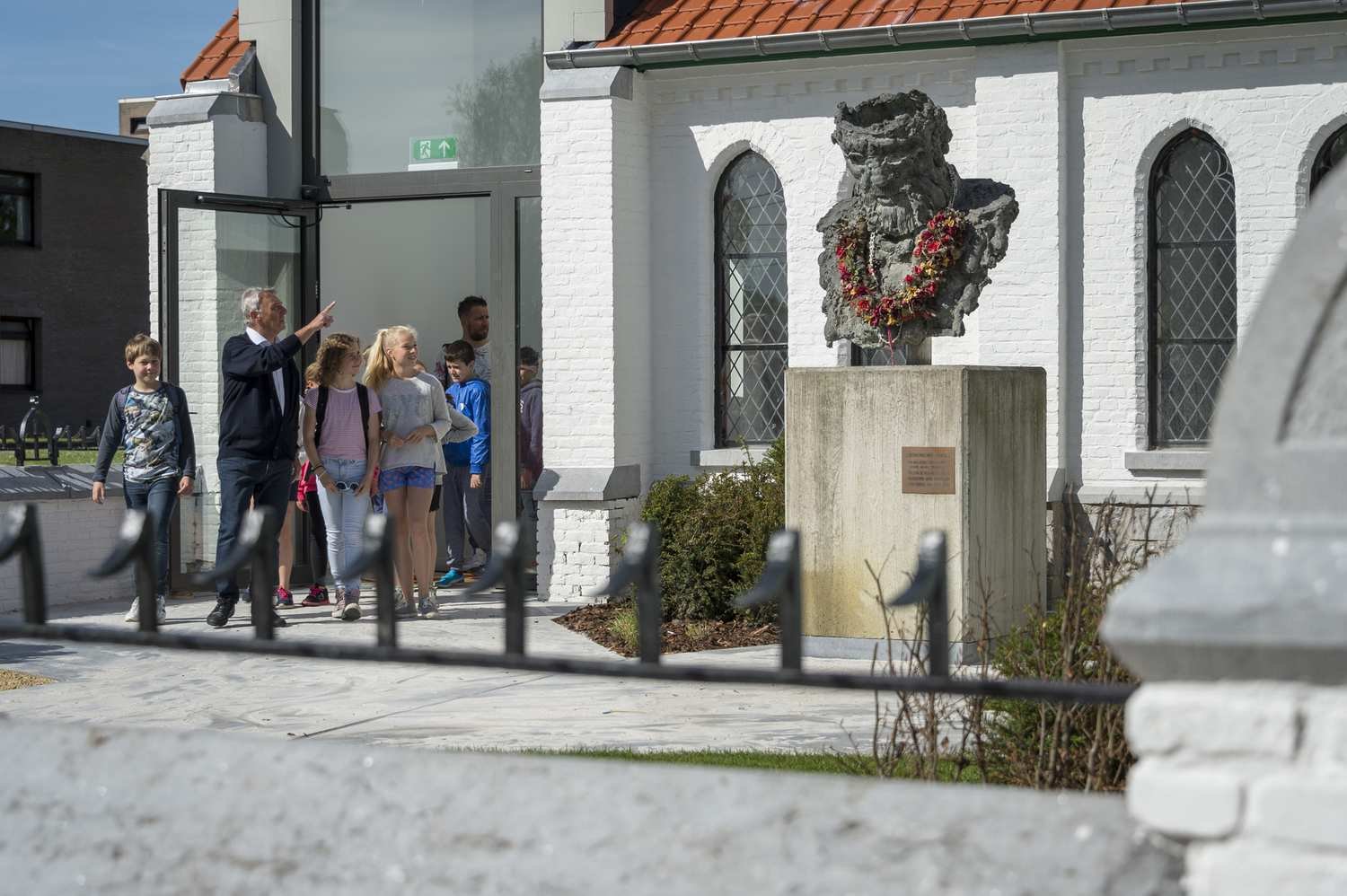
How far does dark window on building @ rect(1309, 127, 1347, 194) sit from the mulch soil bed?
478 cm

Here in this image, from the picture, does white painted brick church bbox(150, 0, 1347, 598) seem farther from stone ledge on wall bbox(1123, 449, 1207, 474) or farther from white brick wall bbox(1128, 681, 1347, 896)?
white brick wall bbox(1128, 681, 1347, 896)

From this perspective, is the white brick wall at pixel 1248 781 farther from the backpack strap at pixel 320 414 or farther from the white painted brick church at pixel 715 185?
the white painted brick church at pixel 715 185

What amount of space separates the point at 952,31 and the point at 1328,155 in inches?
105

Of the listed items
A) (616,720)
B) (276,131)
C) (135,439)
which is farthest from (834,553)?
(276,131)

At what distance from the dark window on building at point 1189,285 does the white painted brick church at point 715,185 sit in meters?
0.02

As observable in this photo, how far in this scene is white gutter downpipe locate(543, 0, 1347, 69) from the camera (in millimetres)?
Result: 11195

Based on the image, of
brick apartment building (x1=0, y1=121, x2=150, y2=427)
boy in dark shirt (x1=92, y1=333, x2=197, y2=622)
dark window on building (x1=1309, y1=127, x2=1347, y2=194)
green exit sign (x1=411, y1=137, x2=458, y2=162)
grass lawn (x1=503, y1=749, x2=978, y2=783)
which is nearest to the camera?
grass lawn (x1=503, y1=749, x2=978, y2=783)

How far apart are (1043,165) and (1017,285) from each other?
85 centimetres

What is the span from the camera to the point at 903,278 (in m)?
9.63

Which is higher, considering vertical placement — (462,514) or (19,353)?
(19,353)

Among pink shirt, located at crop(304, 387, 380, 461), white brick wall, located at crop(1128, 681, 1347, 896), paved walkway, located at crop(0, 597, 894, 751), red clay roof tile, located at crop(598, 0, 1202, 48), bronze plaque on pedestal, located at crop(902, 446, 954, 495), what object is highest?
red clay roof tile, located at crop(598, 0, 1202, 48)

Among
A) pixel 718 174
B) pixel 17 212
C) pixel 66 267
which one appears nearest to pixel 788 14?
pixel 718 174

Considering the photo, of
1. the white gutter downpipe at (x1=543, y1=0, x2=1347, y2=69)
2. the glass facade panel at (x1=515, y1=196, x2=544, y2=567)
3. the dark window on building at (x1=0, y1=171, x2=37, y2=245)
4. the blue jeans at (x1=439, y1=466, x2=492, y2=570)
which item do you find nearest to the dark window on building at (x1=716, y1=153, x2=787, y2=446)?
the white gutter downpipe at (x1=543, y1=0, x2=1347, y2=69)

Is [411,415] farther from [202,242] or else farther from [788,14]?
[788,14]
